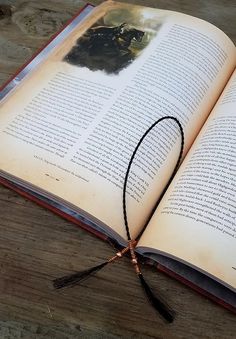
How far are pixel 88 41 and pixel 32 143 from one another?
0.88 ft

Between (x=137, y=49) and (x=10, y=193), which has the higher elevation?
(x=137, y=49)

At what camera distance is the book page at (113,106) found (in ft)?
1.99

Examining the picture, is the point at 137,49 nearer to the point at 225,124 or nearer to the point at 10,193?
the point at 225,124

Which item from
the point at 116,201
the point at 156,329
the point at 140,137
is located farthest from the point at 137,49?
the point at 156,329

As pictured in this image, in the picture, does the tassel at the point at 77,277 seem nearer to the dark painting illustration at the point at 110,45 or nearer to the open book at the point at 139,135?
the open book at the point at 139,135

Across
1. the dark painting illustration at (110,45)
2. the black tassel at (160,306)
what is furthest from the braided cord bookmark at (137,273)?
the dark painting illustration at (110,45)

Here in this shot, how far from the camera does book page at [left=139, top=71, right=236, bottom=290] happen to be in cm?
53

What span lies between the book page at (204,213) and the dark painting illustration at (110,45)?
0.73ft

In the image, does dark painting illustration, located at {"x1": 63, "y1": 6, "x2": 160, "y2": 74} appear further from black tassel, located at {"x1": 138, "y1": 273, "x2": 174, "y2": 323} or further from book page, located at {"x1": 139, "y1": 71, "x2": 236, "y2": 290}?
black tassel, located at {"x1": 138, "y1": 273, "x2": 174, "y2": 323}

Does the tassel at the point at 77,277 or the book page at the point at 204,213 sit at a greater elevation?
the book page at the point at 204,213

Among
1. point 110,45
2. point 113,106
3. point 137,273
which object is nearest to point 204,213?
point 137,273

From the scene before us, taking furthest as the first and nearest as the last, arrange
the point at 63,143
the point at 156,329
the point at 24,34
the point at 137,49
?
the point at 24,34
the point at 137,49
the point at 63,143
the point at 156,329

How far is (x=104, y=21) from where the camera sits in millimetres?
852

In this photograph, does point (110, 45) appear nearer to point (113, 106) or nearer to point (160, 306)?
point (113, 106)
